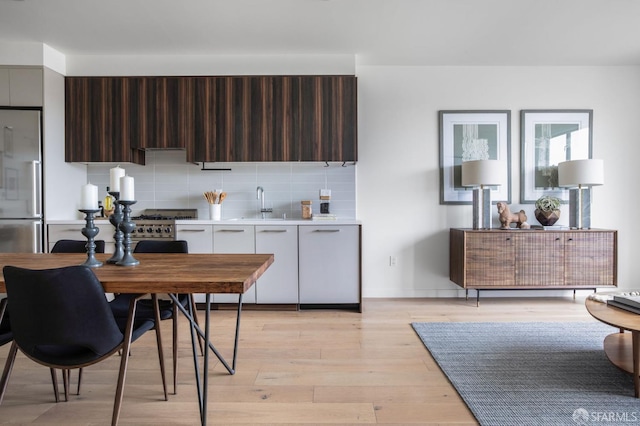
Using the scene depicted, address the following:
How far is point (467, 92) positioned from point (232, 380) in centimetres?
385

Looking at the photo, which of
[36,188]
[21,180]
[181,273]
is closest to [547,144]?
[181,273]

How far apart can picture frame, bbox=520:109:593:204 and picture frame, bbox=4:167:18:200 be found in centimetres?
522

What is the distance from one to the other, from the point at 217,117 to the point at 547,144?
3.69 meters

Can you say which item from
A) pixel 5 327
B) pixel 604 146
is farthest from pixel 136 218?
pixel 604 146

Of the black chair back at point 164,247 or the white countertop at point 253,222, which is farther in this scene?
the white countertop at point 253,222

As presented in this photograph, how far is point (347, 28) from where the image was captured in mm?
3363

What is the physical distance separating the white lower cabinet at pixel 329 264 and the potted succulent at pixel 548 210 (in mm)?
2052

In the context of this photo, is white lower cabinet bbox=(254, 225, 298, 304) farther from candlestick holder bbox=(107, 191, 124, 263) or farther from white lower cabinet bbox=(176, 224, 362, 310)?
candlestick holder bbox=(107, 191, 124, 263)

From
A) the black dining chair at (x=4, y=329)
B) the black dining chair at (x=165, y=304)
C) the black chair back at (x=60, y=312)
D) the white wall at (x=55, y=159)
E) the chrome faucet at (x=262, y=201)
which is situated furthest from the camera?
the chrome faucet at (x=262, y=201)

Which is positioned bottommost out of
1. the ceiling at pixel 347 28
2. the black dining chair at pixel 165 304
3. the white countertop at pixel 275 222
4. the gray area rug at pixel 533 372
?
the gray area rug at pixel 533 372

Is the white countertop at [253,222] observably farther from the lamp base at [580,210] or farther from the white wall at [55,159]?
the lamp base at [580,210]

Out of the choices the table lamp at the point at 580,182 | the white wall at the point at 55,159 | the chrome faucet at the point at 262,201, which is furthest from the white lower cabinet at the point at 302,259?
the table lamp at the point at 580,182

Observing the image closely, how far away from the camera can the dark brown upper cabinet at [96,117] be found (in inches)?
152

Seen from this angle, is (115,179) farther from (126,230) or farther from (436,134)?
(436,134)
